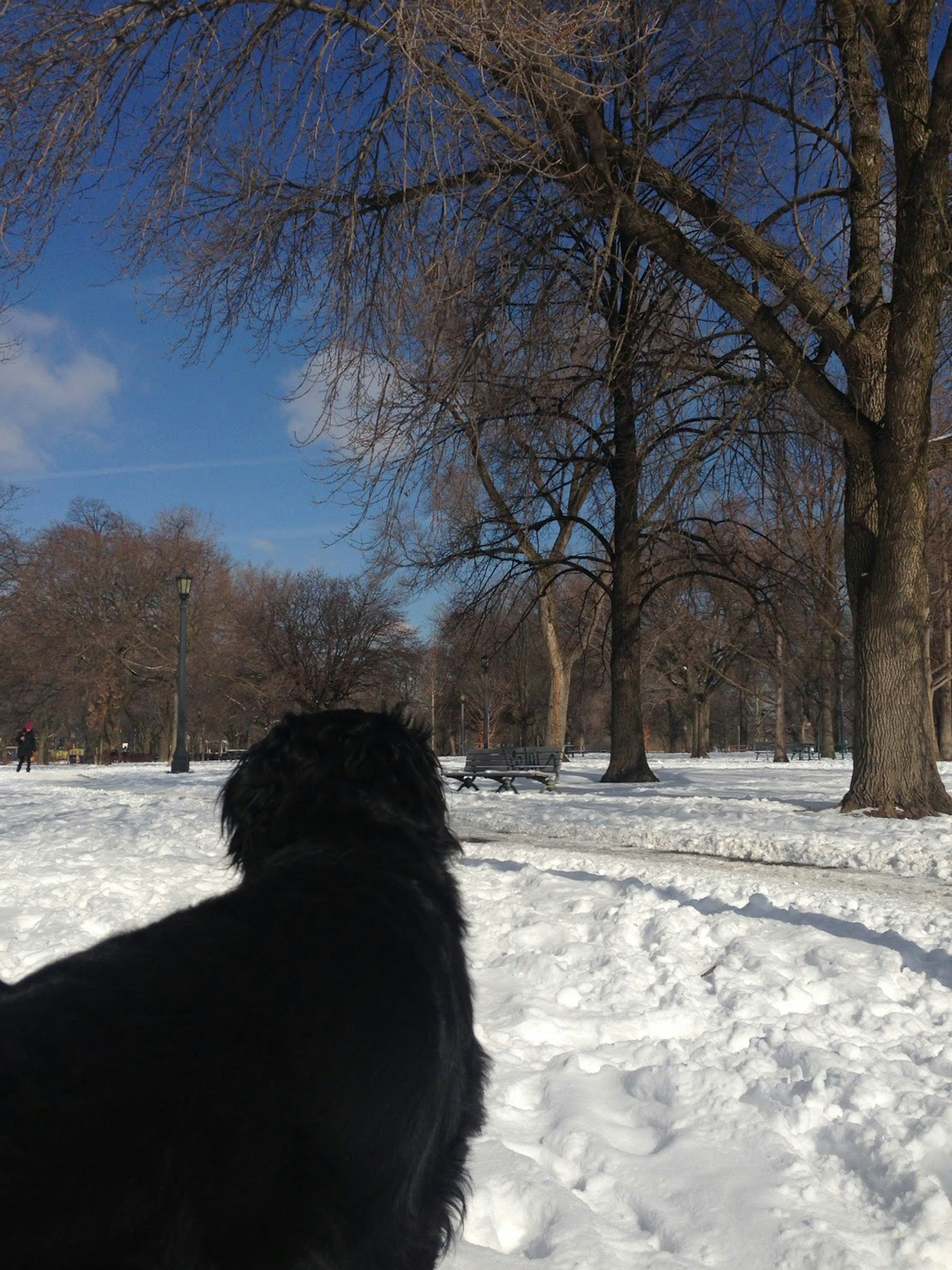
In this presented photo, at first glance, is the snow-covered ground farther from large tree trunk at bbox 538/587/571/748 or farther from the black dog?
large tree trunk at bbox 538/587/571/748

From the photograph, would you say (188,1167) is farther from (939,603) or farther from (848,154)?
(939,603)

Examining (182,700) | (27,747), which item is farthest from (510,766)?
(27,747)

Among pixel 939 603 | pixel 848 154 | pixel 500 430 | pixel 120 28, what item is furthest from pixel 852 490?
pixel 939 603

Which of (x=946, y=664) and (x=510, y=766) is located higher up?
(x=946, y=664)

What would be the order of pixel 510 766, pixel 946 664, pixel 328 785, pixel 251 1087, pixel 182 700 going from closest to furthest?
1. pixel 251 1087
2. pixel 328 785
3. pixel 510 766
4. pixel 182 700
5. pixel 946 664

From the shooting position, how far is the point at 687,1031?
15.3 feet

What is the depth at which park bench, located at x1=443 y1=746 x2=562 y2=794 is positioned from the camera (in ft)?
61.8

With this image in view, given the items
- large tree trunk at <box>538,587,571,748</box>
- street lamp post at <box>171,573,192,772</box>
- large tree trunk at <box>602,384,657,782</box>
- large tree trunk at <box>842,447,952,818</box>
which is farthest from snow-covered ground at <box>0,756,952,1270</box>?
large tree trunk at <box>538,587,571,748</box>

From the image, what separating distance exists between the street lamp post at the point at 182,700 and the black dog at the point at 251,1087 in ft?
79.9

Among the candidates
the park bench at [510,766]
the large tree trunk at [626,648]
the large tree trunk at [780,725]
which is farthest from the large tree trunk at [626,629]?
the large tree trunk at [780,725]

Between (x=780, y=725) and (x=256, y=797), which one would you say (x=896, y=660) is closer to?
(x=256, y=797)

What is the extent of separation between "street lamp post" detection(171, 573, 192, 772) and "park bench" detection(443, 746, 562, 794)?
9.38m

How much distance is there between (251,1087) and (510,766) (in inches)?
703

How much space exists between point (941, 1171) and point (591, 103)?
1002cm
